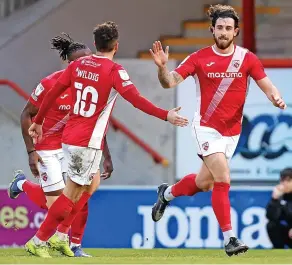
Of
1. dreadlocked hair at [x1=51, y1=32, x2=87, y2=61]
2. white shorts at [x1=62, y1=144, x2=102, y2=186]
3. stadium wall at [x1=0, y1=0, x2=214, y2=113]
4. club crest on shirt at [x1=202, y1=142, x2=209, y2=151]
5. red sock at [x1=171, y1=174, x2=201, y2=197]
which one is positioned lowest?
red sock at [x1=171, y1=174, x2=201, y2=197]

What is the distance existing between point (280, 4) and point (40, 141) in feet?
25.4

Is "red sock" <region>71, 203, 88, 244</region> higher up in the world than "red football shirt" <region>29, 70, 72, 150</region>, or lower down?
lower down

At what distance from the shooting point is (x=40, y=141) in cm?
1395

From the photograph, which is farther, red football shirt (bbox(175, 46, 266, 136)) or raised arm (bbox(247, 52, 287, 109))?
red football shirt (bbox(175, 46, 266, 136))

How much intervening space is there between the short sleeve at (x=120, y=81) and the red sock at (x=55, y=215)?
40.7 inches

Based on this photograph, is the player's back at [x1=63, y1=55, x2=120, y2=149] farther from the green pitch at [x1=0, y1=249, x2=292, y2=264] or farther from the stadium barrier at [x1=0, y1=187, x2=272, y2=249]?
the stadium barrier at [x1=0, y1=187, x2=272, y2=249]

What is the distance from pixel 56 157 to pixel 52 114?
0.48 meters

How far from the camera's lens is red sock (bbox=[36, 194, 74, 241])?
1243 centimetres

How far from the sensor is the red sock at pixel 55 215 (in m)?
12.4

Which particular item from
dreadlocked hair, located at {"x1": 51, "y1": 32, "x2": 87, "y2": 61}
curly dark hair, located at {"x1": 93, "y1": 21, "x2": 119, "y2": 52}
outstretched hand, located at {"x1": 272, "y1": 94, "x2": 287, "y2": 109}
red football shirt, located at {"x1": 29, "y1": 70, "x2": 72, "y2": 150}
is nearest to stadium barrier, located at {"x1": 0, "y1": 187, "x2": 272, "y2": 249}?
red football shirt, located at {"x1": 29, "y1": 70, "x2": 72, "y2": 150}

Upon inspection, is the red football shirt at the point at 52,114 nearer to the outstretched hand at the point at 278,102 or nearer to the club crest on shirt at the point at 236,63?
the club crest on shirt at the point at 236,63

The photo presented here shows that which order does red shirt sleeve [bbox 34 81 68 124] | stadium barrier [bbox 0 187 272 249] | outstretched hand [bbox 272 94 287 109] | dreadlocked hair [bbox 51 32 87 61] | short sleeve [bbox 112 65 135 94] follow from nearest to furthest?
1. short sleeve [bbox 112 65 135 94]
2. outstretched hand [bbox 272 94 287 109]
3. red shirt sleeve [bbox 34 81 68 124]
4. dreadlocked hair [bbox 51 32 87 61]
5. stadium barrier [bbox 0 187 272 249]

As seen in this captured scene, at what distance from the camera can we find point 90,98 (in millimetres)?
12336

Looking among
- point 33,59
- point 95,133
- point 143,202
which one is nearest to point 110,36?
point 95,133
